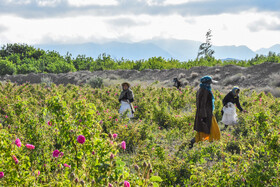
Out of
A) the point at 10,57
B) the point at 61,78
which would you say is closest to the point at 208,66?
the point at 61,78

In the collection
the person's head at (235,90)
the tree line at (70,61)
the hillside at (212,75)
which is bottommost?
the person's head at (235,90)

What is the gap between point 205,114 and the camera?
18.4 ft

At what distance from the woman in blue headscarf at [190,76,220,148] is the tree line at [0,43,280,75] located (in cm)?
2223

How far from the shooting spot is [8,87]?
1230 cm

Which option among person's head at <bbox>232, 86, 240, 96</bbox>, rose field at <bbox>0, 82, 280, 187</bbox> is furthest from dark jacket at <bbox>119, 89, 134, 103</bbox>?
person's head at <bbox>232, 86, 240, 96</bbox>

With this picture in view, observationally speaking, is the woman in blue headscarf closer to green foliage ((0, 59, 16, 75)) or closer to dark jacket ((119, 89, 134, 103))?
dark jacket ((119, 89, 134, 103))

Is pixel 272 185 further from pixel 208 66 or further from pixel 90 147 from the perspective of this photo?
pixel 208 66

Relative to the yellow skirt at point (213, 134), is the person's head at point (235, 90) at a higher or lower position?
higher

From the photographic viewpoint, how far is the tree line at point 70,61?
3028 centimetres

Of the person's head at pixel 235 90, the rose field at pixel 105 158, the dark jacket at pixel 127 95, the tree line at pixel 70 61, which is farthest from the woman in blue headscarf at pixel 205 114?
the tree line at pixel 70 61

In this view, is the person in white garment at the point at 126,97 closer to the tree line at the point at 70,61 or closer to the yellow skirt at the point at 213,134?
the yellow skirt at the point at 213,134

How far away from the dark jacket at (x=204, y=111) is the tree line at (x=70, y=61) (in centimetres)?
2227

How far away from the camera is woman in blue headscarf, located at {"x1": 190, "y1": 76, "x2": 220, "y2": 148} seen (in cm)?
560

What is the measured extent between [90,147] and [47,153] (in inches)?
51.3
